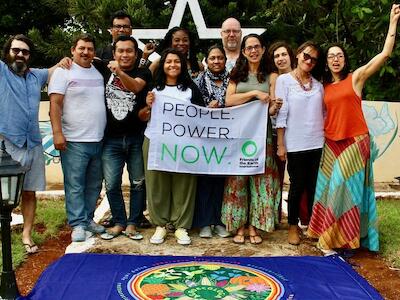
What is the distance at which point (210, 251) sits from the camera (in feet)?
15.6

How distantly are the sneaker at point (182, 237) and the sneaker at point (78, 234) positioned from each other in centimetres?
84

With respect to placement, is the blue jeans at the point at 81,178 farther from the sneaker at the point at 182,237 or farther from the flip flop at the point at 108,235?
the sneaker at the point at 182,237

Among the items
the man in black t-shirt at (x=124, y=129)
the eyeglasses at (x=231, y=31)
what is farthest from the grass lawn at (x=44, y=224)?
the eyeglasses at (x=231, y=31)

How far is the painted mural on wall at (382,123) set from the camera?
8.42m

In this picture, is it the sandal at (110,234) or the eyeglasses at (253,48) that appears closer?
the eyeglasses at (253,48)

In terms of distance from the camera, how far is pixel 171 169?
488 cm

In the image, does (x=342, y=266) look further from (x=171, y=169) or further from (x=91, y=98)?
(x=91, y=98)

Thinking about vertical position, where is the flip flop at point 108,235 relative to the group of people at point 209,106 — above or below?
below

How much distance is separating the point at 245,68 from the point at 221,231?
155 centimetres

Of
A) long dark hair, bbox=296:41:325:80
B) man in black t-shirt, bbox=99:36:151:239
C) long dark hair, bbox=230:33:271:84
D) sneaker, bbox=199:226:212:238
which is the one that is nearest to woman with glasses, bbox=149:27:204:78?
man in black t-shirt, bbox=99:36:151:239

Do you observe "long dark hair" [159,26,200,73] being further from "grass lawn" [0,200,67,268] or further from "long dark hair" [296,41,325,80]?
"grass lawn" [0,200,67,268]

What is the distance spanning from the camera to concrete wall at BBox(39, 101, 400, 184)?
8422 millimetres

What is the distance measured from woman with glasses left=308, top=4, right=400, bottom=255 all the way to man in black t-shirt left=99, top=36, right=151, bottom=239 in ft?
5.37

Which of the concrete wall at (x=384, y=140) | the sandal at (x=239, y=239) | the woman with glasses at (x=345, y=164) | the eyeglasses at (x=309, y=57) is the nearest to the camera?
the woman with glasses at (x=345, y=164)
